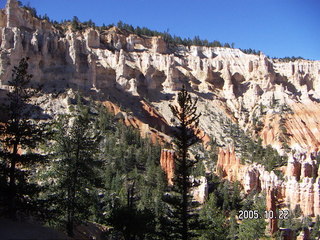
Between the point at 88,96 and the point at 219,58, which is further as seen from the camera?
the point at 219,58

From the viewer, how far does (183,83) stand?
86500mm

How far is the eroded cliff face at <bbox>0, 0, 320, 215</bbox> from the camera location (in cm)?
5728

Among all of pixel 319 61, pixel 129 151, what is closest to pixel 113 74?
pixel 129 151

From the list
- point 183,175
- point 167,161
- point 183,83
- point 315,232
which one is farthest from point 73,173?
point 183,83

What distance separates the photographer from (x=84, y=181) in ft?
53.4

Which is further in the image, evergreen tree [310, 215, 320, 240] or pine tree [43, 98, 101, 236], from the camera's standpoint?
evergreen tree [310, 215, 320, 240]

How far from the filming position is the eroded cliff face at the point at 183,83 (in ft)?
188

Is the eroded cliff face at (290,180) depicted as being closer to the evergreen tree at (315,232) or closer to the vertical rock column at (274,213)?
the vertical rock column at (274,213)

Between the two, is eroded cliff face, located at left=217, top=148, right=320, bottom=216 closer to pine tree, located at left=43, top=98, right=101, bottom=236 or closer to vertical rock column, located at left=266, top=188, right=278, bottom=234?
vertical rock column, located at left=266, top=188, right=278, bottom=234

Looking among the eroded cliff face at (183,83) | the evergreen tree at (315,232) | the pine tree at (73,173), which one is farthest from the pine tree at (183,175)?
the eroded cliff face at (183,83)

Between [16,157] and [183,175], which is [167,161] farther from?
[16,157]

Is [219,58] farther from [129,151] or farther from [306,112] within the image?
[129,151]

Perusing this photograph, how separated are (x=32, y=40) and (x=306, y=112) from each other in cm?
6745

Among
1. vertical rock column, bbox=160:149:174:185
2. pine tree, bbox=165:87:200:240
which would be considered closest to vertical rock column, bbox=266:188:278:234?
vertical rock column, bbox=160:149:174:185
